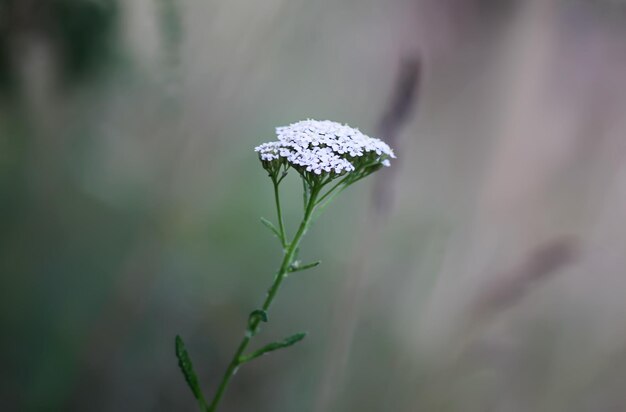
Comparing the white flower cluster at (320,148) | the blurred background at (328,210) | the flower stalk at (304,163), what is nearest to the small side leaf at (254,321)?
the flower stalk at (304,163)

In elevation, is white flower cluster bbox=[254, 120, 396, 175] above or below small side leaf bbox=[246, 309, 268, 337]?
above

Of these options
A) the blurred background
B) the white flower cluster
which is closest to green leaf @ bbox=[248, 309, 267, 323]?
the white flower cluster

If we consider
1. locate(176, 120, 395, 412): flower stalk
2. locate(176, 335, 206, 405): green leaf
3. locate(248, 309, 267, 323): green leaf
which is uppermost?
locate(176, 120, 395, 412): flower stalk

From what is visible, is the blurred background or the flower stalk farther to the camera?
the blurred background

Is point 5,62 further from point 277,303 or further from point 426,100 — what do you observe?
point 426,100

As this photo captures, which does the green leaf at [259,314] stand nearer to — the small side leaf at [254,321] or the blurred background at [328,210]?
the small side leaf at [254,321]

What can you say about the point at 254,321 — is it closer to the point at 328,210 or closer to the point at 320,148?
the point at 320,148

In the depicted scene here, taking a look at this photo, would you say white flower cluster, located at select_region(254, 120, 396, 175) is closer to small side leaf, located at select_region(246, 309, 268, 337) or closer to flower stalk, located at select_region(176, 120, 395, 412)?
flower stalk, located at select_region(176, 120, 395, 412)
